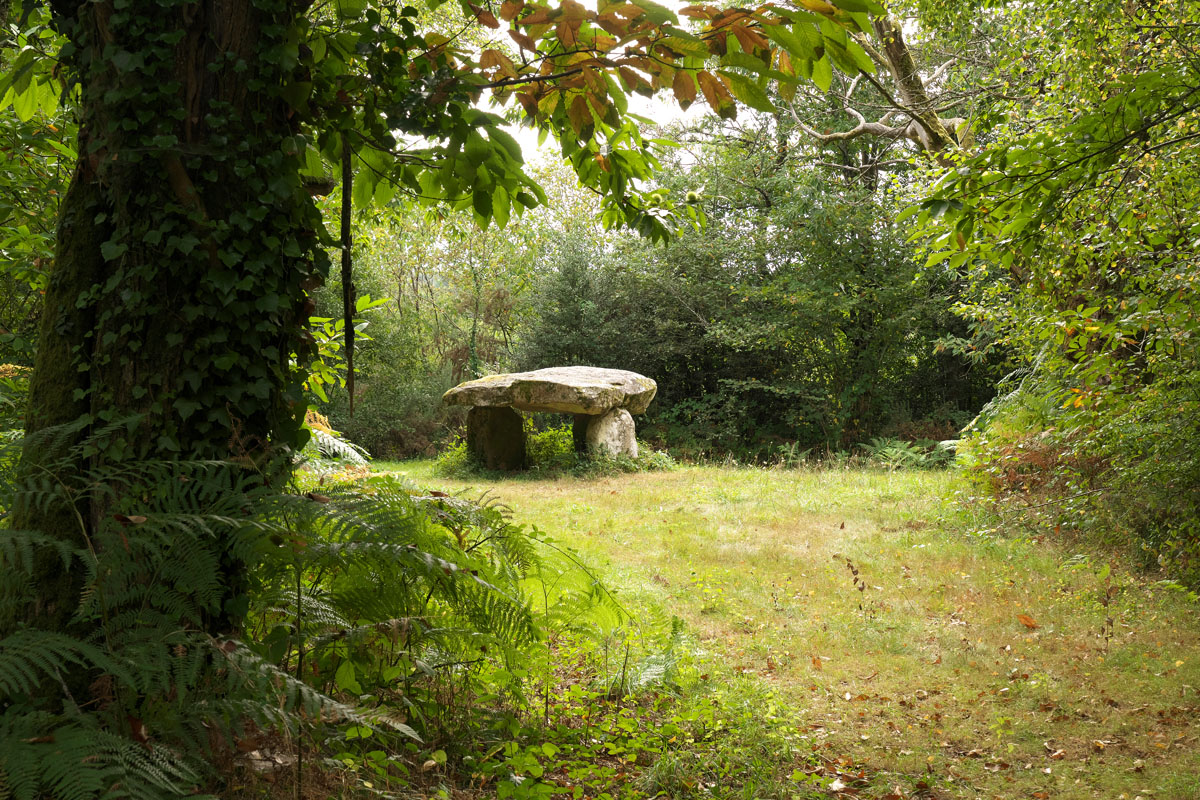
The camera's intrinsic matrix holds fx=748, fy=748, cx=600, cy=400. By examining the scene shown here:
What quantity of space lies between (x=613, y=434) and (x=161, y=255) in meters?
10.5

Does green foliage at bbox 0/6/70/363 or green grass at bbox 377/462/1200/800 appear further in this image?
green grass at bbox 377/462/1200/800

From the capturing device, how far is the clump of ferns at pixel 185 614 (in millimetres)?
1469

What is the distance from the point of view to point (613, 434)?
1242 centimetres

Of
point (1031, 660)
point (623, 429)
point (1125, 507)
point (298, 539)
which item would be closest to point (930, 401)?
point (623, 429)

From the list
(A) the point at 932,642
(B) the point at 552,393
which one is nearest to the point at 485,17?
(A) the point at 932,642

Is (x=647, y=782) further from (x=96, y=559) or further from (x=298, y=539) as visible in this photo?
(x=96, y=559)

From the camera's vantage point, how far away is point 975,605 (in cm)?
520

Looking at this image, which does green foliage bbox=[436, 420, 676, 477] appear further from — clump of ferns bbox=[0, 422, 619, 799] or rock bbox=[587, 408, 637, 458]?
clump of ferns bbox=[0, 422, 619, 799]

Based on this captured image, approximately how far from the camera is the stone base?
486 inches

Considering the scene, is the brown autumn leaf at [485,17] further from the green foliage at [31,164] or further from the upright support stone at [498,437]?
the upright support stone at [498,437]

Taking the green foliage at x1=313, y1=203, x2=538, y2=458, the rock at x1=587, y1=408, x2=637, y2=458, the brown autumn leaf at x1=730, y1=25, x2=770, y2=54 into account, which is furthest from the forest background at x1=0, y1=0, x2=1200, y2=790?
the green foliage at x1=313, y1=203, x2=538, y2=458

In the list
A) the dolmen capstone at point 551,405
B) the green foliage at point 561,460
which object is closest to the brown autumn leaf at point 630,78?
the dolmen capstone at point 551,405

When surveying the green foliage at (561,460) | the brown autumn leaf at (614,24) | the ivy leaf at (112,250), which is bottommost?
the green foliage at (561,460)

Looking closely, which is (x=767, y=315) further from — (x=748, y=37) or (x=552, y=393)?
(x=748, y=37)
